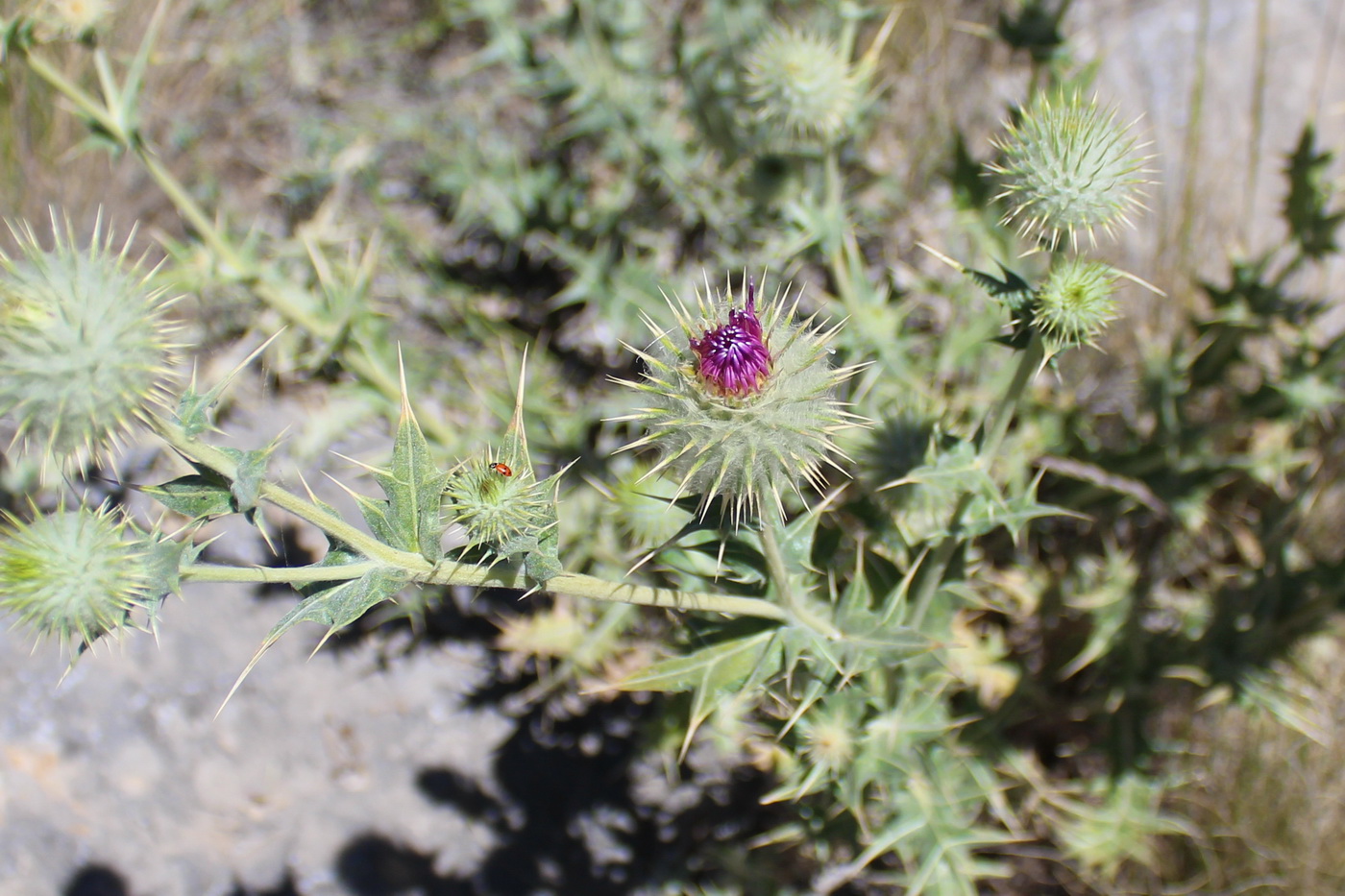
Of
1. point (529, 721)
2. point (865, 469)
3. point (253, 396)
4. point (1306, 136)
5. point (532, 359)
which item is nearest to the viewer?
point (865, 469)

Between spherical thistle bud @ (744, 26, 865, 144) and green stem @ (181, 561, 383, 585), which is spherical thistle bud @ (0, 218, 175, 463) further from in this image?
spherical thistle bud @ (744, 26, 865, 144)

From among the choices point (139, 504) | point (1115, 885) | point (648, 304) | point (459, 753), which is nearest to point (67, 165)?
point (139, 504)

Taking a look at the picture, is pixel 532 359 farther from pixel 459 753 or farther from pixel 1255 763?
pixel 1255 763

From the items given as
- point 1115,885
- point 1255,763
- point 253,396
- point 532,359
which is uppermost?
point 253,396

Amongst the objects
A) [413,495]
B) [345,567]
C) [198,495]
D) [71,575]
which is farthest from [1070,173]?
[71,575]

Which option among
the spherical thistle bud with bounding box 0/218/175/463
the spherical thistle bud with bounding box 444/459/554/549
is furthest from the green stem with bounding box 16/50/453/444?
the spherical thistle bud with bounding box 444/459/554/549
